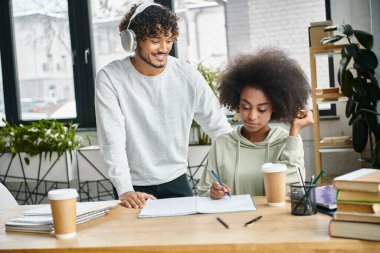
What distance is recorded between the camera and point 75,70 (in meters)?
5.02

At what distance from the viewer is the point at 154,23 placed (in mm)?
2232

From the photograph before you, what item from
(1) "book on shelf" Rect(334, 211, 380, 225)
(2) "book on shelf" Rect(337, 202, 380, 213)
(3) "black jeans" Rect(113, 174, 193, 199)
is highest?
(2) "book on shelf" Rect(337, 202, 380, 213)

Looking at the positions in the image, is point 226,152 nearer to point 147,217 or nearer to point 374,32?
point 147,217

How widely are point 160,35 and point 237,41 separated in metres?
2.46

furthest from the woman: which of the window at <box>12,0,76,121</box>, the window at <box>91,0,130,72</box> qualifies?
the window at <box>12,0,76,121</box>

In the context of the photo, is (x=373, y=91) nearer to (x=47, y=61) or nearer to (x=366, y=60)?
(x=366, y=60)

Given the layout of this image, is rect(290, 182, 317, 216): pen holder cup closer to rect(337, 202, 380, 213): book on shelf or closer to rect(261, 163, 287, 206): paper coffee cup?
rect(261, 163, 287, 206): paper coffee cup

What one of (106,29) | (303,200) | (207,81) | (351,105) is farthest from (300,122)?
(106,29)

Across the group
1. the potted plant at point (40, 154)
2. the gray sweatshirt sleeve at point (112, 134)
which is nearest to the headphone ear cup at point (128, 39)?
the gray sweatshirt sleeve at point (112, 134)

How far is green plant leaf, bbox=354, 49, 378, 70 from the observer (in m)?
3.55

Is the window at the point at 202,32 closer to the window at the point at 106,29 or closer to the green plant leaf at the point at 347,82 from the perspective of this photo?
the window at the point at 106,29

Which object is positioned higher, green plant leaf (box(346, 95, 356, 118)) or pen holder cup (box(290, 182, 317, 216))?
green plant leaf (box(346, 95, 356, 118))

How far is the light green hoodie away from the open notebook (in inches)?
7.1

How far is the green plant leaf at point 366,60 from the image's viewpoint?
3.55 m
